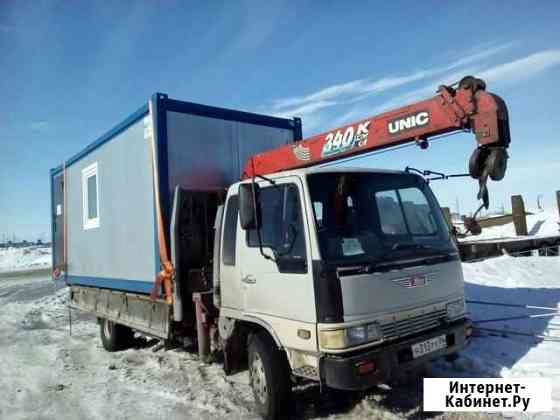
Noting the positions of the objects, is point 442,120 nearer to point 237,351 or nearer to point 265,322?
point 265,322

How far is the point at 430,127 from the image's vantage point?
4184mm

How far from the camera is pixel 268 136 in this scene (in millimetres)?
6867

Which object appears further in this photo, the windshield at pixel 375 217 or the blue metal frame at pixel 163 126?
the blue metal frame at pixel 163 126

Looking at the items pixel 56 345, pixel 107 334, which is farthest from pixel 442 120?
pixel 56 345

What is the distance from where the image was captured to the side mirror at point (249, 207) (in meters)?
4.10

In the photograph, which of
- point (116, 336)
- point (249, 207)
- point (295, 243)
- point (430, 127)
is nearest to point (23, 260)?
point (116, 336)

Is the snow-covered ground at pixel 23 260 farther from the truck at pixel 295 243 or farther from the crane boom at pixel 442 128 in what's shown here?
the crane boom at pixel 442 128

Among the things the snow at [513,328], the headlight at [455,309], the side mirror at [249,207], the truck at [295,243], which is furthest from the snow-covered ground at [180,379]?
the side mirror at [249,207]

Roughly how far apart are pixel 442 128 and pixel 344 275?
1.62 metres

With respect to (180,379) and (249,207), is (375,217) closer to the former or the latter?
(249,207)

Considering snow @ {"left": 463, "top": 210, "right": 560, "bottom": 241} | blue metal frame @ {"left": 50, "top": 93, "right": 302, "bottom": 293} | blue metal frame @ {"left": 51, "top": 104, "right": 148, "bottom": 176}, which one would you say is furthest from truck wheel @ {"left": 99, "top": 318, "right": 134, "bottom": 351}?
snow @ {"left": 463, "top": 210, "right": 560, "bottom": 241}

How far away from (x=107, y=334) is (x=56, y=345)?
1265mm

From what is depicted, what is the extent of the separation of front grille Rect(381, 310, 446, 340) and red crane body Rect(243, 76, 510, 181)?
1.35 meters

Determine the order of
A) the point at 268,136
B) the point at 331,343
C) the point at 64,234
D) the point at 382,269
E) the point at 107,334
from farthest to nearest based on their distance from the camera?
the point at 64,234, the point at 107,334, the point at 268,136, the point at 382,269, the point at 331,343
